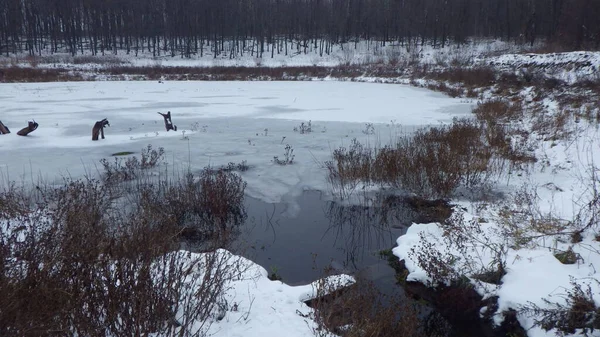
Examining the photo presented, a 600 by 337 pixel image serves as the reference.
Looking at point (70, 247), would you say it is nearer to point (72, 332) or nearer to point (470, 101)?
point (72, 332)

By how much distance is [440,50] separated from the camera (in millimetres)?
53500

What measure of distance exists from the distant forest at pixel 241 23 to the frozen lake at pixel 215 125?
37.4 m

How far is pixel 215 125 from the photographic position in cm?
1493

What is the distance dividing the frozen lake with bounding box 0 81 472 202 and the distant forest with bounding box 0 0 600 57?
1474 inches

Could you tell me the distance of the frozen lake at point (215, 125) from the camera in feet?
31.6

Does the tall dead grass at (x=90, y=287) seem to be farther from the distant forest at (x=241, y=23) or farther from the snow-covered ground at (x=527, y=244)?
the distant forest at (x=241, y=23)

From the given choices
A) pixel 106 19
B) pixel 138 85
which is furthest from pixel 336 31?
pixel 138 85

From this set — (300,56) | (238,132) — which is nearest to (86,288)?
(238,132)

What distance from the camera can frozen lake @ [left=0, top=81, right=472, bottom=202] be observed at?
9625 millimetres

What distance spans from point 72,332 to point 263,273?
261cm

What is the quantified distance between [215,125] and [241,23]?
58361 millimetres

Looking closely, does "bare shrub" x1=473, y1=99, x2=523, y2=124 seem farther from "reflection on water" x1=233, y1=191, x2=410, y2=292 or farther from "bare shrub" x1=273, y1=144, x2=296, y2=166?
"reflection on water" x1=233, y1=191, x2=410, y2=292

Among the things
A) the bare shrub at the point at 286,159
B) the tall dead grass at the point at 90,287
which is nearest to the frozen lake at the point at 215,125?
the bare shrub at the point at 286,159

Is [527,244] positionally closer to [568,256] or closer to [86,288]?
[568,256]
